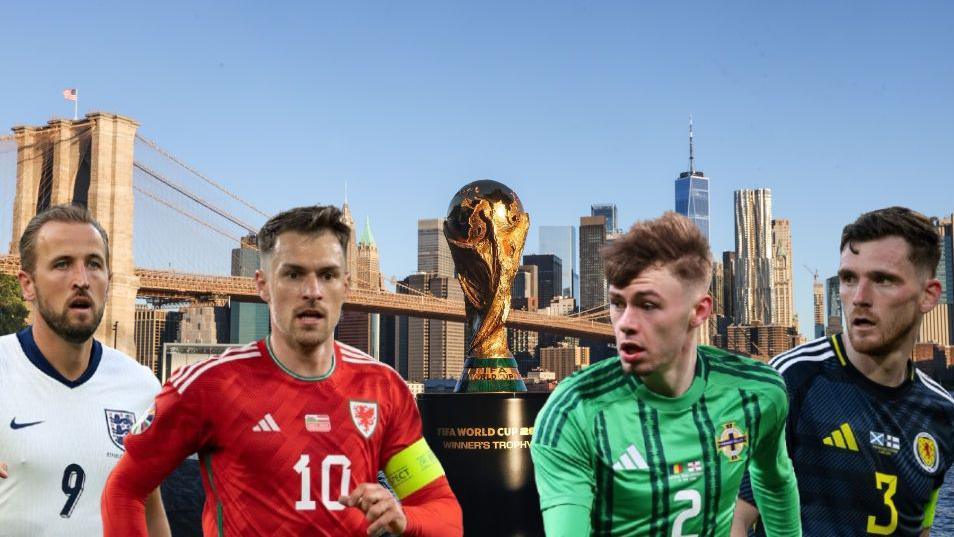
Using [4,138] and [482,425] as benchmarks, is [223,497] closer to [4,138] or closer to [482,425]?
[482,425]

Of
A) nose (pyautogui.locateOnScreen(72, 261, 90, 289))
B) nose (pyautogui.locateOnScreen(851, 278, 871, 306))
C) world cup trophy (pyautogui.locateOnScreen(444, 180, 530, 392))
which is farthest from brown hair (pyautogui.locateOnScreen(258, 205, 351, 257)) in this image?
world cup trophy (pyautogui.locateOnScreen(444, 180, 530, 392))

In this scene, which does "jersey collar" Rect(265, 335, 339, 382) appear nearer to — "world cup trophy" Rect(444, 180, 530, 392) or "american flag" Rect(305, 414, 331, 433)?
"american flag" Rect(305, 414, 331, 433)

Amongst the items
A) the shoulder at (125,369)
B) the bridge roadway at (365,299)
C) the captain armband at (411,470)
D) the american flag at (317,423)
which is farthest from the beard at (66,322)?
the bridge roadway at (365,299)

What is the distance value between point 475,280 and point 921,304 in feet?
44.2

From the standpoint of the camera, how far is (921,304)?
5293mm

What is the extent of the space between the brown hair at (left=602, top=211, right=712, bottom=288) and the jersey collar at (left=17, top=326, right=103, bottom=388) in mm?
2759

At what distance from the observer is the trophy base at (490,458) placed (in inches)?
623

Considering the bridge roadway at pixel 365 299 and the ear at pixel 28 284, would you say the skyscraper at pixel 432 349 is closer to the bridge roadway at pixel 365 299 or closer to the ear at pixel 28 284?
the bridge roadway at pixel 365 299

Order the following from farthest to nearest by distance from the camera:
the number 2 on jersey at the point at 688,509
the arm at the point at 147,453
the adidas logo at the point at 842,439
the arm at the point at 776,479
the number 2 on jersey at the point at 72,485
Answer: the adidas logo at the point at 842,439, the number 2 on jersey at the point at 72,485, the arm at the point at 776,479, the arm at the point at 147,453, the number 2 on jersey at the point at 688,509

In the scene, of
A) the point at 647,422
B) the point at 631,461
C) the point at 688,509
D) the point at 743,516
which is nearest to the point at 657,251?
the point at 647,422

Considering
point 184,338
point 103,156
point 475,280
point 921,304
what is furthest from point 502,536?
point 184,338

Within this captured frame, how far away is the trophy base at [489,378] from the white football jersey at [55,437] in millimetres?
12875

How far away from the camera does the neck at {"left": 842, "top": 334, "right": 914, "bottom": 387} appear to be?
17.3 ft

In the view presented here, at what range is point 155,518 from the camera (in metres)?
4.85
